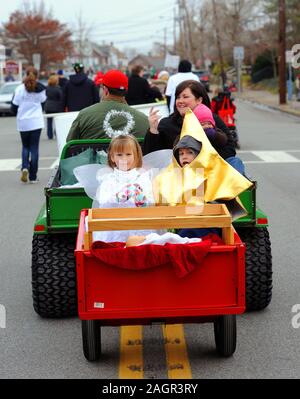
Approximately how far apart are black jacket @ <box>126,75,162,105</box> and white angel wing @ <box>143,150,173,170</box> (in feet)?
34.3

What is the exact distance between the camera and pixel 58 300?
648 cm

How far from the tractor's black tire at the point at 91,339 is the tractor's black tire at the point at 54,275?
0.92 m

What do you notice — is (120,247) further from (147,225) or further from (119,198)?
(119,198)

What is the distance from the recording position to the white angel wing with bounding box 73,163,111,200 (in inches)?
247

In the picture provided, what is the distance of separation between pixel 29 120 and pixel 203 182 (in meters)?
8.96

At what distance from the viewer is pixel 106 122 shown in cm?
820

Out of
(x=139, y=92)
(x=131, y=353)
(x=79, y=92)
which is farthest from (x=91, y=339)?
(x=139, y=92)

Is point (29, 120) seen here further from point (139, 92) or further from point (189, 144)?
point (189, 144)

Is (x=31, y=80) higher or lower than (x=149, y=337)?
higher

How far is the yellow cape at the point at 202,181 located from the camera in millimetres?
5938

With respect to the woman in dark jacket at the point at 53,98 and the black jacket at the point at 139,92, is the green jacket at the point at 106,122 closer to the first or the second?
the black jacket at the point at 139,92

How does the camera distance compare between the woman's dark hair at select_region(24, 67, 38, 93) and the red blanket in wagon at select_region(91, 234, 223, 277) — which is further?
the woman's dark hair at select_region(24, 67, 38, 93)

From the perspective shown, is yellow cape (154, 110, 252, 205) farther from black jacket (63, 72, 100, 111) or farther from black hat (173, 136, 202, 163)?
black jacket (63, 72, 100, 111)

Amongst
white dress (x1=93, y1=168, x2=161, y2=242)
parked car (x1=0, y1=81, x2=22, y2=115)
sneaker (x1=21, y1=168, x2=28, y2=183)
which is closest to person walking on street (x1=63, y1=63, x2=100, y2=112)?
sneaker (x1=21, y1=168, x2=28, y2=183)
